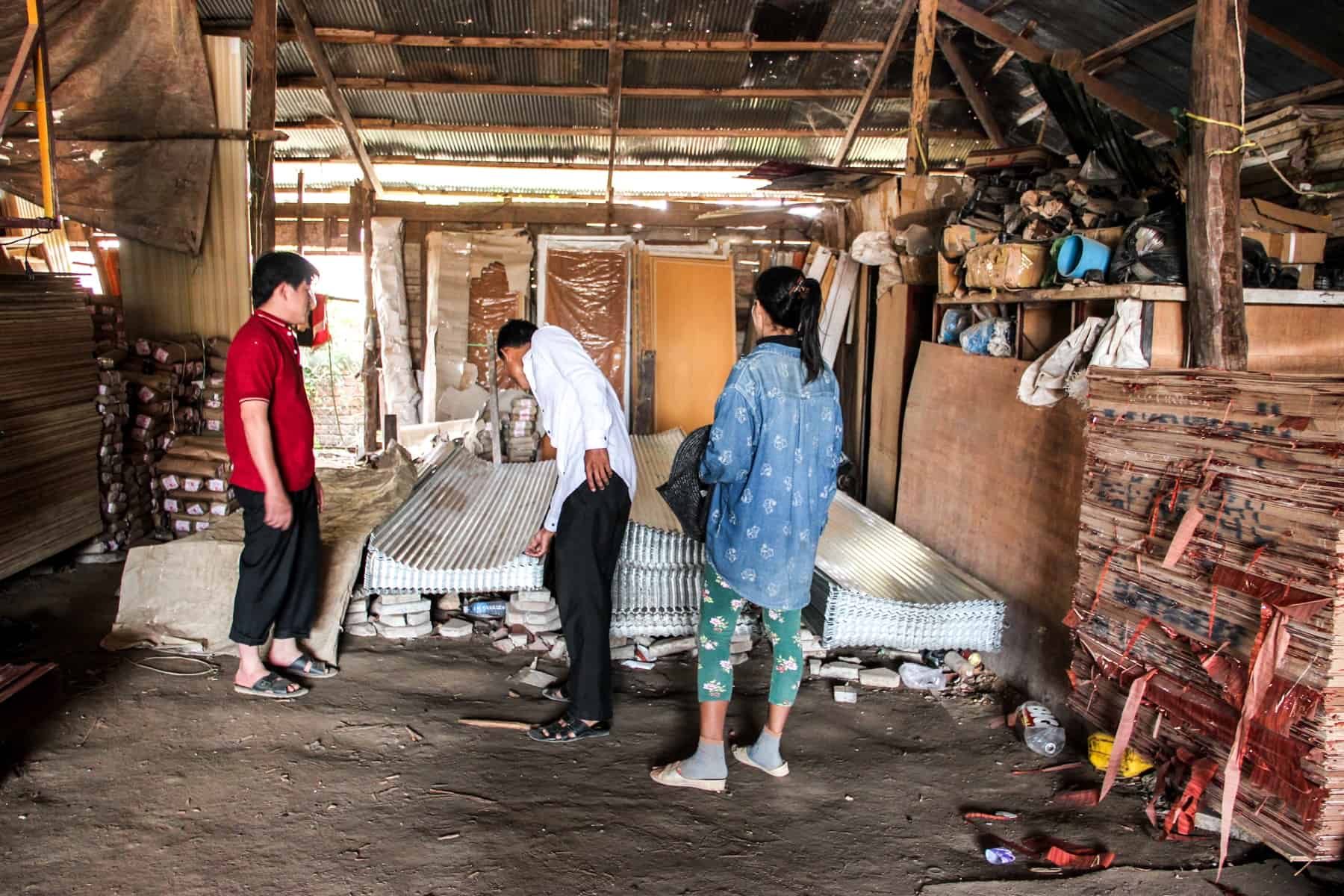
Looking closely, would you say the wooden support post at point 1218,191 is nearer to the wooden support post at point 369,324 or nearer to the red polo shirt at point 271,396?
the red polo shirt at point 271,396

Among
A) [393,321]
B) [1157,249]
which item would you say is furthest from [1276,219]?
[393,321]

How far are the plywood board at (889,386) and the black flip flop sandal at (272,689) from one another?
3.70m

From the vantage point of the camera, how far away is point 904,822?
2.83 meters

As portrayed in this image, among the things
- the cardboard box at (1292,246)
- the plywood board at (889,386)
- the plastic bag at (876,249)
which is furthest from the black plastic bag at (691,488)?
the plastic bag at (876,249)

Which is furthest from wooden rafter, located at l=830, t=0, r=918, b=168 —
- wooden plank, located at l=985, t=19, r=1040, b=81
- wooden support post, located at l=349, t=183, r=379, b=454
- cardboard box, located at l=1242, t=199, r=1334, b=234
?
wooden support post, located at l=349, t=183, r=379, b=454

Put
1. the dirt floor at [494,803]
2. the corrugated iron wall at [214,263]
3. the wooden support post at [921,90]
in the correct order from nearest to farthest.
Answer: the dirt floor at [494,803] < the corrugated iron wall at [214,263] < the wooden support post at [921,90]

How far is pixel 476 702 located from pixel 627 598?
95cm

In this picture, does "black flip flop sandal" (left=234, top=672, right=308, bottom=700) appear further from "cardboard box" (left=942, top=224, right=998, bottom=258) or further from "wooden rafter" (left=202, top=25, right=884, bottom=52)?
"wooden rafter" (left=202, top=25, right=884, bottom=52)

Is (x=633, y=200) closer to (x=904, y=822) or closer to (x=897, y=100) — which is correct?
(x=897, y=100)

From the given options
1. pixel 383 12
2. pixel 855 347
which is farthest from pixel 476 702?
pixel 383 12

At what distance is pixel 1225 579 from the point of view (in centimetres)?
236

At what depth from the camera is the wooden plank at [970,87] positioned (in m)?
6.99

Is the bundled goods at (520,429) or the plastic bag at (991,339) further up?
the plastic bag at (991,339)

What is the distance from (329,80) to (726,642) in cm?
654
